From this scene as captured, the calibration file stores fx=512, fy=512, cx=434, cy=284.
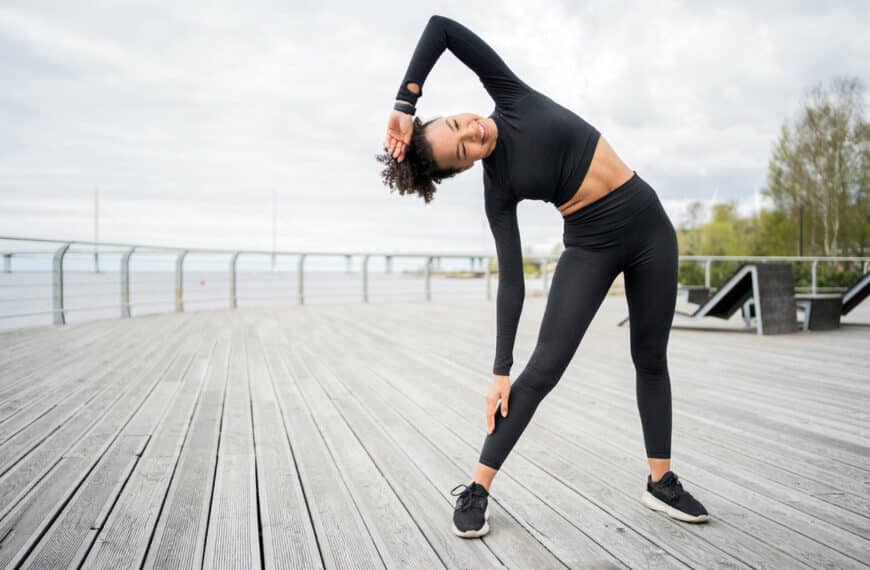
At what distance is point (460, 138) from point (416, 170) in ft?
0.41

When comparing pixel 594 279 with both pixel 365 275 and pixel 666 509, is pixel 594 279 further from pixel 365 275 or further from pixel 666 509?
pixel 365 275

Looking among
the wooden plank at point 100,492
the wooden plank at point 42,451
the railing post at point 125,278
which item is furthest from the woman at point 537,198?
the railing post at point 125,278

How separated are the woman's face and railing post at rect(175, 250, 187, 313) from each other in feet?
24.9

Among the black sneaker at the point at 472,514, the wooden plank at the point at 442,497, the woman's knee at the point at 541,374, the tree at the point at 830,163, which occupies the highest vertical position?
the tree at the point at 830,163

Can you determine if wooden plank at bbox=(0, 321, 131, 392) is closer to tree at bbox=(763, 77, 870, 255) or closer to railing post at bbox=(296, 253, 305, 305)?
railing post at bbox=(296, 253, 305, 305)

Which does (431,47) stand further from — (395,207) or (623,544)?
(395,207)

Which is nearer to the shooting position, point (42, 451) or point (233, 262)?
point (42, 451)

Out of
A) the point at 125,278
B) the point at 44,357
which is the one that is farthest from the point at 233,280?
the point at 44,357

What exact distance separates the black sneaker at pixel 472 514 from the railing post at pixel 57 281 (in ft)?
21.1

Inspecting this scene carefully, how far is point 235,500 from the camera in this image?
4.74 feet

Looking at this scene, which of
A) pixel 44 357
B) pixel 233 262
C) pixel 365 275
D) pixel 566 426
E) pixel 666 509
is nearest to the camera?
pixel 666 509

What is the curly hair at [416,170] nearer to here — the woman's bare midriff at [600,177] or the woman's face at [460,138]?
the woman's face at [460,138]

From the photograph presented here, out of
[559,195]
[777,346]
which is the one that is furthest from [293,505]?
[777,346]

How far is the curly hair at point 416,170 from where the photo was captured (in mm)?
1176
